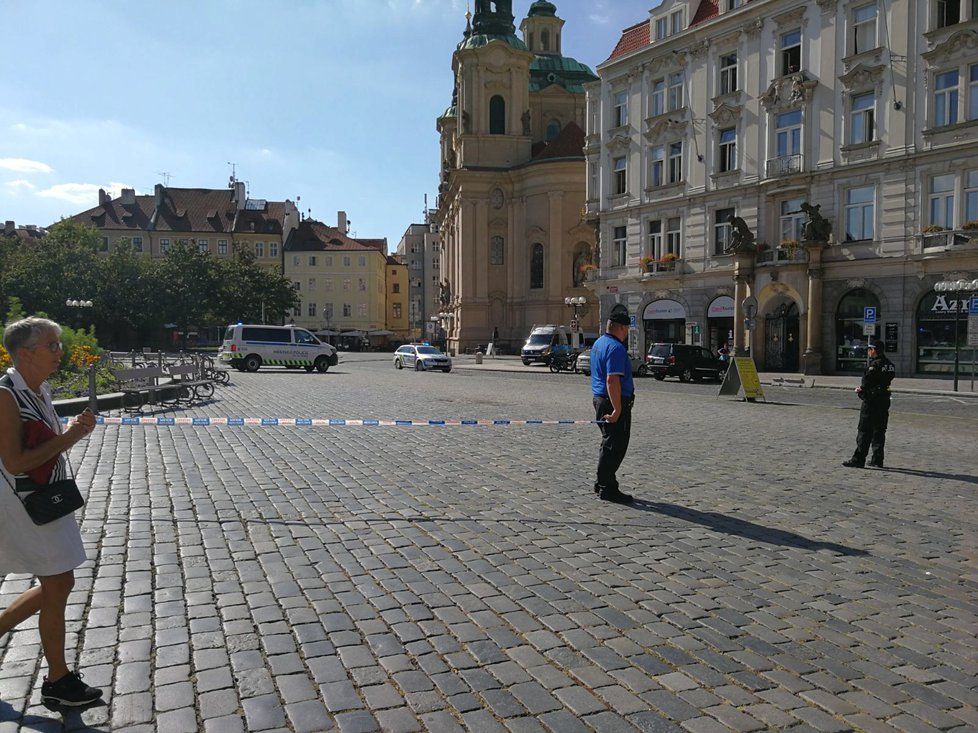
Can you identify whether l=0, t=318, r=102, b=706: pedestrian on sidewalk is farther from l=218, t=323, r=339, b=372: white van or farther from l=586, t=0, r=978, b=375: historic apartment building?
l=218, t=323, r=339, b=372: white van

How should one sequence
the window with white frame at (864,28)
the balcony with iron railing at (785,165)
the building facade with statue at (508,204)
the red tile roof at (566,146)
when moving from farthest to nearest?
the red tile roof at (566,146) < the building facade with statue at (508,204) < the balcony with iron railing at (785,165) < the window with white frame at (864,28)

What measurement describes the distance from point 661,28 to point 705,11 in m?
2.56

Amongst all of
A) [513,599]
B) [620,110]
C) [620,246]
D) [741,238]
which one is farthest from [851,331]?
[513,599]

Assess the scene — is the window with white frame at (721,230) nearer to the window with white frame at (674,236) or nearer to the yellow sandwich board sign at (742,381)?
the window with white frame at (674,236)

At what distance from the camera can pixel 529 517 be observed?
7.48 m

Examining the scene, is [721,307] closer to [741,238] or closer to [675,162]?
[741,238]

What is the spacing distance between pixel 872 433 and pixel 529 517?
5.64 metres

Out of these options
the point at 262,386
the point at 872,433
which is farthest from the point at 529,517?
the point at 262,386

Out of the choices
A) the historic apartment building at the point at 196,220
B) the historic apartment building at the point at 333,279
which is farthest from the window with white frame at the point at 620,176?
the historic apartment building at the point at 333,279

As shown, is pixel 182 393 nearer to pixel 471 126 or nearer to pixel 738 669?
pixel 738 669

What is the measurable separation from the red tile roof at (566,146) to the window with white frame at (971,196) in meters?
→ 43.9

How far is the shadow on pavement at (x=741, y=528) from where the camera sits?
6574 millimetres

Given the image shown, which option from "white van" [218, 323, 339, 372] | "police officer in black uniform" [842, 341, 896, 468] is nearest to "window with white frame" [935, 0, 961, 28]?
"police officer in black uniform" [842, 341, 896, 468]

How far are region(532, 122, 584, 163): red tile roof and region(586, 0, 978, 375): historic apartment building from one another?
82.4 ft
